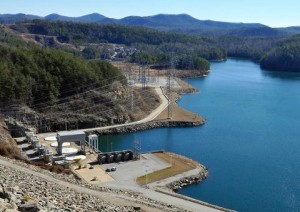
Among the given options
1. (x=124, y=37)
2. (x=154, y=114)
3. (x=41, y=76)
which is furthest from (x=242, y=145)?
(x=124, y=37)

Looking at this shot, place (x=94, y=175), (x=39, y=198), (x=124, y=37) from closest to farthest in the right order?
(x=39, y=198)
(x=94, y=175)
(x=124, y=37)

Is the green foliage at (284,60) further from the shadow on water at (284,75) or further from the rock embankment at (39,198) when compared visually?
the rock embankment at (39,198)

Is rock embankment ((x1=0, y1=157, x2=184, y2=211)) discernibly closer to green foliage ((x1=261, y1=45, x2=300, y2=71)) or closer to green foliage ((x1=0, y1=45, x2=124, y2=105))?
green foliage ((x1=0, y1=45, x2=124, y2=105))

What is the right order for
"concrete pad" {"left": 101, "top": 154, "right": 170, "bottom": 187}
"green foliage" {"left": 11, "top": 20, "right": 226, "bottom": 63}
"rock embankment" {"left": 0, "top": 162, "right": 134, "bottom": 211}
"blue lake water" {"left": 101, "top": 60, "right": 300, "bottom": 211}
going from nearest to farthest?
"rock embankment" {"left": 0, "top": 162, "right": 134, "bottom": 211} → "blue lake water" {"left": 101, "top": 60, "right": 300, "bottom": 211} → "concrete pad" {"left": 101, "top": 154, "right": 170, "bottom": 187} → "green foliage" {"left": 11, "top": 20, "right": 226, "bottom": 63}

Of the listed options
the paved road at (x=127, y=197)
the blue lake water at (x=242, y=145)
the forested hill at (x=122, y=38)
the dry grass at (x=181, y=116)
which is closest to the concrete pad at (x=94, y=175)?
the paved road at (x=127, y=197)

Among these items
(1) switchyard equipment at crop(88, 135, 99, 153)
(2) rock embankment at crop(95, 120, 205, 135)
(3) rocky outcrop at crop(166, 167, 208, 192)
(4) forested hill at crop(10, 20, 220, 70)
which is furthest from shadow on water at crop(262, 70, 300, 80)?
(3) rocky outcrop at crop(166, 167, 208, 192)

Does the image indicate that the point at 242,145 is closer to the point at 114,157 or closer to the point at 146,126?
the point at 146,126

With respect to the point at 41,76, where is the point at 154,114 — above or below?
below
